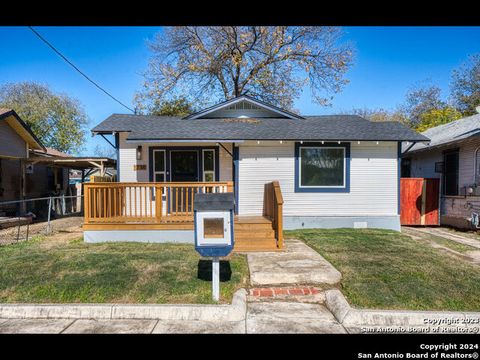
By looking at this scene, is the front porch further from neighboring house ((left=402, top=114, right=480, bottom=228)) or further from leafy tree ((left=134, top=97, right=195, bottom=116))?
leafy tree ((left=134, top=97, right=195, bottom=116))

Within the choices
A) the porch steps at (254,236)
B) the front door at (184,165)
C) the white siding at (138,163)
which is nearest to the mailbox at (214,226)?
the porch steps at (254,236)

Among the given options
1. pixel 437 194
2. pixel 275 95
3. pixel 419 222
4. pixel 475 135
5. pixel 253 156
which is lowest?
pixel 419 222

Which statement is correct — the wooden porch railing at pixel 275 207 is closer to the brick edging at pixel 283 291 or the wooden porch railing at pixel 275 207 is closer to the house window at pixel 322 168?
the house window at pixel 322 168

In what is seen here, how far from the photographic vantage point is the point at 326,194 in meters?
9.12

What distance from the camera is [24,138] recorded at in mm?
13961

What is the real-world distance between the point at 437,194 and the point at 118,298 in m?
11.2

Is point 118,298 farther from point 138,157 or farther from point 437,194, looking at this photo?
point 437,194

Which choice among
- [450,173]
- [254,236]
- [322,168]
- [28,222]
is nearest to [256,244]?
[254,236]

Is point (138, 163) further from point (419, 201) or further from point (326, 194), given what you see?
point (419, 201)

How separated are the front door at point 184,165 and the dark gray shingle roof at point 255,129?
0.80m

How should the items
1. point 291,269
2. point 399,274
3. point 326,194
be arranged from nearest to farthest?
point 399,274 < point 291,269 < point 326,194

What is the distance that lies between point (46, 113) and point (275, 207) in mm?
28785

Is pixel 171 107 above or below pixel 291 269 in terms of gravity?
above
